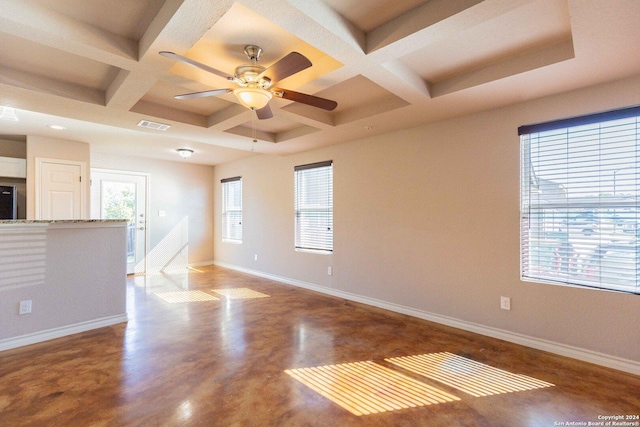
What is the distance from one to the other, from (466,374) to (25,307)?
403 centimetres

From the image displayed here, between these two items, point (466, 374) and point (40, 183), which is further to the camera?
point (40, 183)

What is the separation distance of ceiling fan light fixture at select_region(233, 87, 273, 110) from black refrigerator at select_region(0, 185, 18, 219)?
4433 mm

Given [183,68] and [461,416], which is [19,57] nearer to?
[183,68]

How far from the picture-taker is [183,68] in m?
2.41

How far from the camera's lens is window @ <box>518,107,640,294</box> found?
2430mm

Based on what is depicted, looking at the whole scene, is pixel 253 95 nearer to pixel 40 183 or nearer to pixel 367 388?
pixel 367 388

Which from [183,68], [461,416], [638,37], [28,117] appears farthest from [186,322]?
[638,37]

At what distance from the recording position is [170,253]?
6809 mm

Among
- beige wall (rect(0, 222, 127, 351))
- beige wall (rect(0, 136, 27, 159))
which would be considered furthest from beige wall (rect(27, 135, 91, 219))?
beige wall (rect(0, 222, 127, 351))

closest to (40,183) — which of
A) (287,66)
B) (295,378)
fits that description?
(287,66)

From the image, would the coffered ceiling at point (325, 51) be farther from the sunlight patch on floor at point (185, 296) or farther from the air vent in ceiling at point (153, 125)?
the sunlight patch on floor at point (185, 296)

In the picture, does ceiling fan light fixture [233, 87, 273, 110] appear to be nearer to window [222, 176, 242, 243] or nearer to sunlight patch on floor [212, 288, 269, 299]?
sunlight patch on floor [212, 288, 269, 299]

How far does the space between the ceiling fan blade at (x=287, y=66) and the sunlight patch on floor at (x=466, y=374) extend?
243cm

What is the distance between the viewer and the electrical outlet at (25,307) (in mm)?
2893
